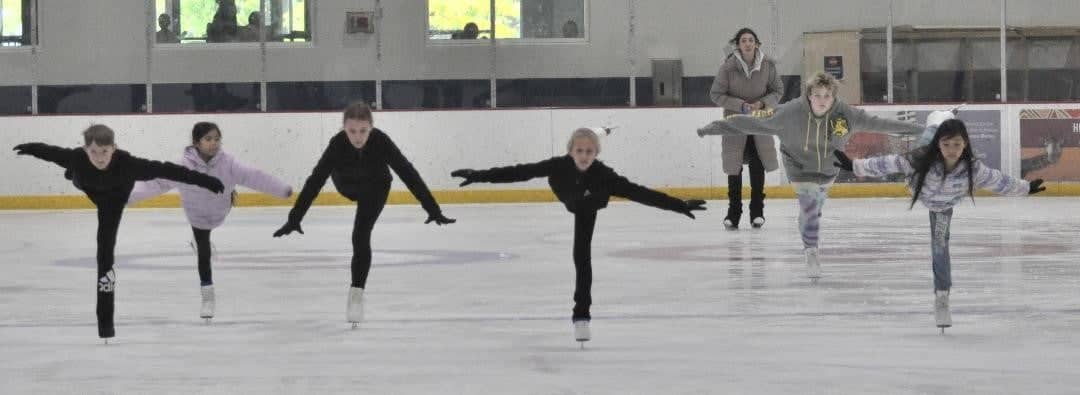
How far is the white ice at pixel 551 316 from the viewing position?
709 cm

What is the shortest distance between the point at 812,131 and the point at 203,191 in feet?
12.8

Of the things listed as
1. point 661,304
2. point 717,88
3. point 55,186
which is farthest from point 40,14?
point 661,304

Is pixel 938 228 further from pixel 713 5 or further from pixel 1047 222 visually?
pixel 713 5

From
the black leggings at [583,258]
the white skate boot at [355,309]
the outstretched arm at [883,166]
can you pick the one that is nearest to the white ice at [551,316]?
the white skate boot at [355,309]

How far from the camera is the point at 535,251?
1420cm

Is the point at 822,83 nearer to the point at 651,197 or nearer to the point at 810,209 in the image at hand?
the point at 810,209

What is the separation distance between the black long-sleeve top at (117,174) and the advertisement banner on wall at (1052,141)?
1518 cm

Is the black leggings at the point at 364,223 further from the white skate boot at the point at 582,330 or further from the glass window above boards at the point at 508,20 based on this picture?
the glass window above boards at the point at 508,20

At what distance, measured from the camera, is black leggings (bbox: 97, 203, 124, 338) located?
27.3 ft

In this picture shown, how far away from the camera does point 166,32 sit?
907 inches

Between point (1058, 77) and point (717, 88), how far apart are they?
25.5ft

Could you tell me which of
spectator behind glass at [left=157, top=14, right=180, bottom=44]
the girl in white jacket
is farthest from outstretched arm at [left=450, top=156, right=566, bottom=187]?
spectator behind glass at [left=157, top=14, right=180, bottom=44]

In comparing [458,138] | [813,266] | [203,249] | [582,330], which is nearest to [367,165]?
[203,249]

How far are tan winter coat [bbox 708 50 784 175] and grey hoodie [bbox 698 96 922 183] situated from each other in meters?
4.60
